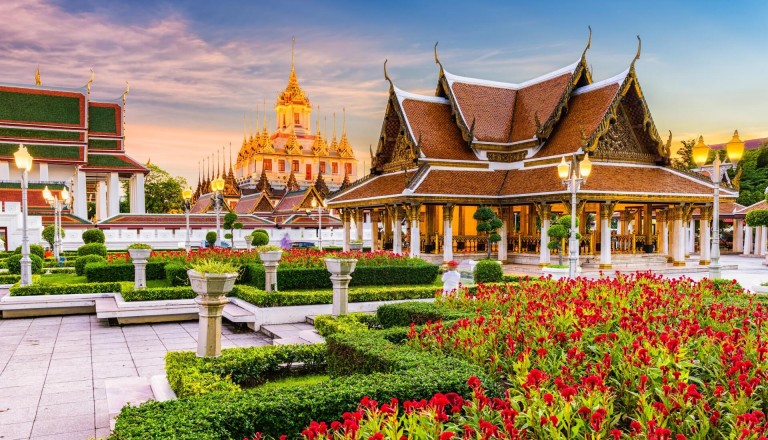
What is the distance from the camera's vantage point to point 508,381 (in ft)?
18.7

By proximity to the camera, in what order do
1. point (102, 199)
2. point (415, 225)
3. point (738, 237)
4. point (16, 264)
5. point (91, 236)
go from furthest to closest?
point (102, 199), point (738, 237), point (91, 236), point (415, 225), point (16, 264)

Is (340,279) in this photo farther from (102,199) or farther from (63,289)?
(102,199)

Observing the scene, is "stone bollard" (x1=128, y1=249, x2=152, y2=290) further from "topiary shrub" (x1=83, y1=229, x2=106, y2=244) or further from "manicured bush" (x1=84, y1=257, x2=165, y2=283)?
"topiary shrub" (x1=83, y1=229, x2=106, y2=244)

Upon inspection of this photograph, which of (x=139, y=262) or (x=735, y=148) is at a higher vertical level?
(x=735, y=148)

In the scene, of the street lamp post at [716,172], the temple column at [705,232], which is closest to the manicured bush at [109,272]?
the street lamp post at [716,172]

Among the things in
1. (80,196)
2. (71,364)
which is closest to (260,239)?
(80,196)

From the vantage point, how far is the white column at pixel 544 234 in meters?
22.4

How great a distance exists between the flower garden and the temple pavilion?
15305 millimetres

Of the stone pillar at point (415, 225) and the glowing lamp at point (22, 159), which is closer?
the glowing lamp at point (22, 159)

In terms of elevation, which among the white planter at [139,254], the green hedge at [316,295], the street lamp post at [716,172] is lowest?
the green hedge at [316,295]

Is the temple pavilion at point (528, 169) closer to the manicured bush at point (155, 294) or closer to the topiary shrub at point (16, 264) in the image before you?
the manicured bush at point (155, 294)

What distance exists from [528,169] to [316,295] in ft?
50.5

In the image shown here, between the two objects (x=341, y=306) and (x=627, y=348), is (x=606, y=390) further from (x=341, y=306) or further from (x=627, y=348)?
(x=341, y=306)

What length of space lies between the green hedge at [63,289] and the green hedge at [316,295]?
10.3ft
